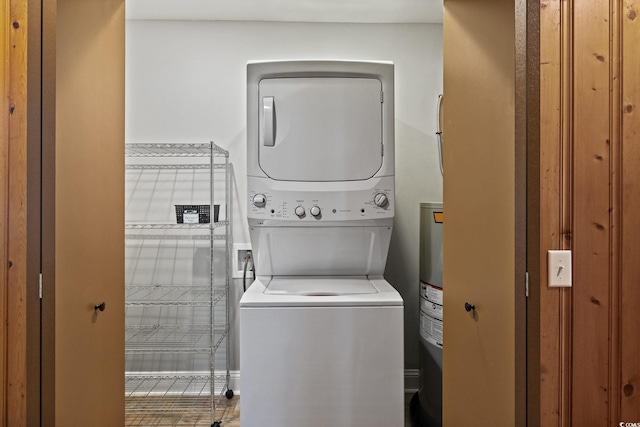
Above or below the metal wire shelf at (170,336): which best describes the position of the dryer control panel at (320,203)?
above

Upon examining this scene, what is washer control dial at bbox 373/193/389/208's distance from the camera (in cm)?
210

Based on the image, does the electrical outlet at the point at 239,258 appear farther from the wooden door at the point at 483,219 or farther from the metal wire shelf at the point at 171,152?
the wooden door at the point at 483,219

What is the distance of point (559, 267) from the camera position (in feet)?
3.12

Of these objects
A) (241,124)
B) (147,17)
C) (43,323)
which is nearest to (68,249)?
(43,323)

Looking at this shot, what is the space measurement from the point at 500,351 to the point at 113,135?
4.72 ft

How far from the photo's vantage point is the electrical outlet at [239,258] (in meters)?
2.51

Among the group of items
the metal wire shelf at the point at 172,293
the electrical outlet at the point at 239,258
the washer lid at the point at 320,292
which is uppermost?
the electrical outlet at the point at 239,258

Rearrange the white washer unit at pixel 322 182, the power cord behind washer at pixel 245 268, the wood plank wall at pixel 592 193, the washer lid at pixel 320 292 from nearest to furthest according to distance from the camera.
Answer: the wood plank wall at pixel 592 193 < the washer lid at pixel 320 292 < the white washer unit at pixel 322 182 < the power cord behind washer at pixel 245 268

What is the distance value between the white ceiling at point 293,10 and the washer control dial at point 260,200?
3.66 ft

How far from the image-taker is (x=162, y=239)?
253 centimetres

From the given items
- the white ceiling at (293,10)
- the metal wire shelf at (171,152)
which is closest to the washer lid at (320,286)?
the metal wire shelf at (171,152)

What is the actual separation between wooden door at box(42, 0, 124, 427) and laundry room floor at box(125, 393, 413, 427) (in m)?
0.78

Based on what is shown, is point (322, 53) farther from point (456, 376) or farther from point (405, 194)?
point (456, 376)

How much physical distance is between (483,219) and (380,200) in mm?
860
